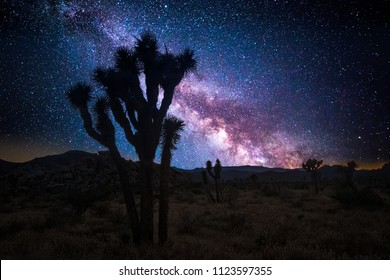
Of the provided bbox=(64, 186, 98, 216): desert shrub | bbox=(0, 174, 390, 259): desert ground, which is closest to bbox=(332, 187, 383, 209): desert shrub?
bbox=(0, 174, 390, 259): desert ground

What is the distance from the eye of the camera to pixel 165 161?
7539 mm

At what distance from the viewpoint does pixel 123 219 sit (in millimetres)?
12062

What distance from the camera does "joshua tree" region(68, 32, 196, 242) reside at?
7.39 meters

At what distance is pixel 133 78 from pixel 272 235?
588cm

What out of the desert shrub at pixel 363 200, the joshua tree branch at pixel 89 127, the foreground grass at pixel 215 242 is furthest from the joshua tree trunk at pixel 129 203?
the desert shrub at pixel 363 200

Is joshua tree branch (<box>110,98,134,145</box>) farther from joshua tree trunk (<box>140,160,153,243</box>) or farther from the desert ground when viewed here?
the desert ground

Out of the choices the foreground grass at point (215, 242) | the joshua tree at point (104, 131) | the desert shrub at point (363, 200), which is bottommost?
the foreground grass at point (215, 242)

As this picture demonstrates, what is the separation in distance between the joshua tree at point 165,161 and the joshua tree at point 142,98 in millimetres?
225

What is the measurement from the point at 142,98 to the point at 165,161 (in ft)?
6.01

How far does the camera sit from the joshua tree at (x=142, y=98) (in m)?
7.39

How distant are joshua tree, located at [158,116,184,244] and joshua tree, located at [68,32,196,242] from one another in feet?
0.74

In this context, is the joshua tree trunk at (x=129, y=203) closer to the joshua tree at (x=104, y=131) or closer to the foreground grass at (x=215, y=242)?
the joshua tree at (x=104, y=131)

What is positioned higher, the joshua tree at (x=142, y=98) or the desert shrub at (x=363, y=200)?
the joshua tree at (x=142, y=98)

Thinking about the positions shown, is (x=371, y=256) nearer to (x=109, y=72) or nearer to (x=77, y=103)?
(x=109, y=72)
